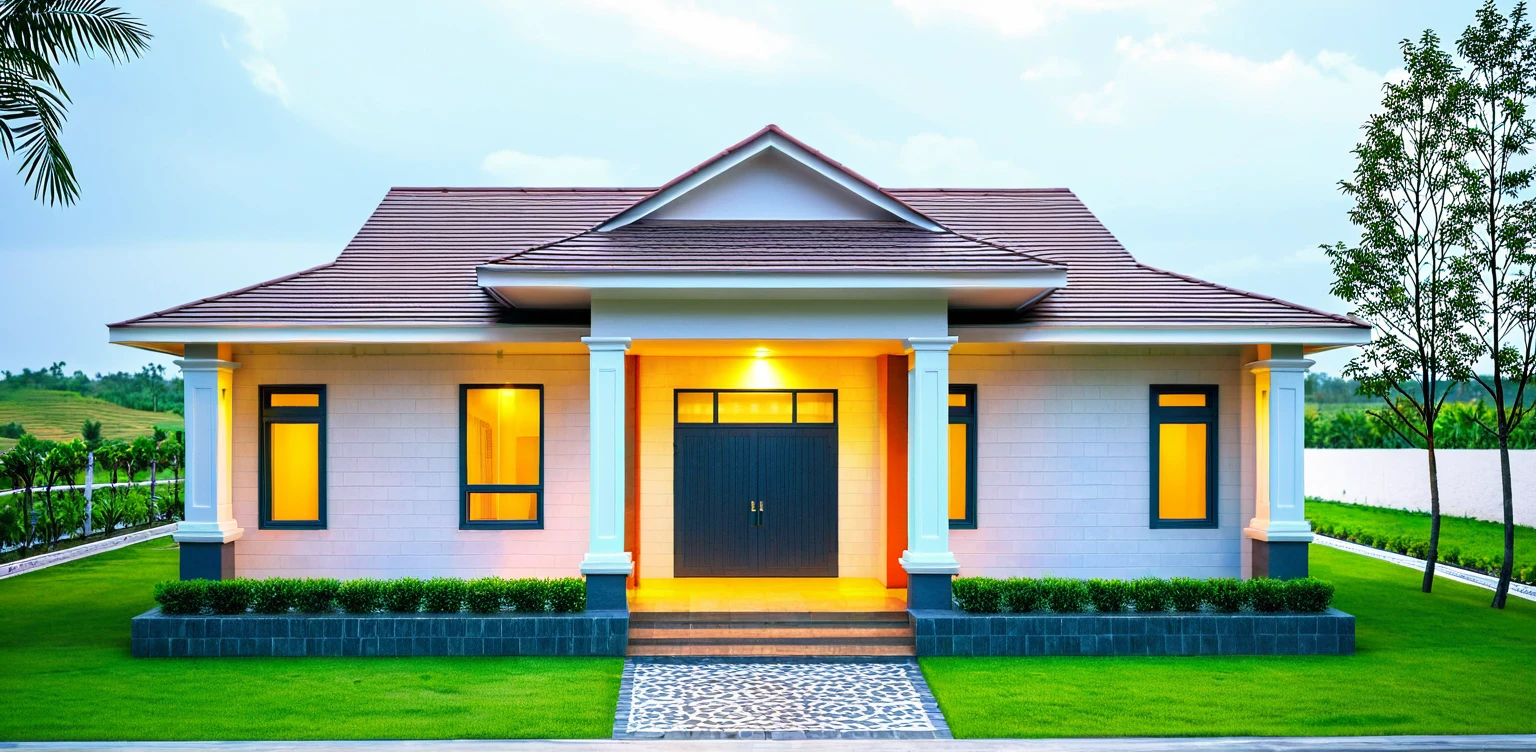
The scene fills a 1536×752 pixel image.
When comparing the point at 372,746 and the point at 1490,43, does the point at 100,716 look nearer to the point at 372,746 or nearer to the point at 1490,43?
the point at 372,746

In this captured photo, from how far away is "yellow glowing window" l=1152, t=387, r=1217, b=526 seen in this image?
40.1 feet

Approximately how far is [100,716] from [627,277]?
5.51 m

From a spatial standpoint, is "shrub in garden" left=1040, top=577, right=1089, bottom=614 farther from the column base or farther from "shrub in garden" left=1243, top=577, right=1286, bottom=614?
the column base

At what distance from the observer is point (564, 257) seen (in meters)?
10.4

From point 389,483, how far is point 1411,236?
507 inches

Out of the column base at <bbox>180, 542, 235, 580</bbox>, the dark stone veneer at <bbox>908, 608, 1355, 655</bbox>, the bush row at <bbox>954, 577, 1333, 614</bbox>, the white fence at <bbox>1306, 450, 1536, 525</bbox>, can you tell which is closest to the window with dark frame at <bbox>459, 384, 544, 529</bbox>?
the column base at <bbox>180, 542, 235, 580</bbox>

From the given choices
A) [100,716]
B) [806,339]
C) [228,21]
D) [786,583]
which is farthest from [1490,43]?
[228,21]

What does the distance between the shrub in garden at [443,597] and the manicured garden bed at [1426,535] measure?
1410 cm

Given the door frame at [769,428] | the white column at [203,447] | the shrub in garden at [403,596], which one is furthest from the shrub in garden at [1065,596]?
the white column at [203,447]

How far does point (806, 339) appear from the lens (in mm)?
10703

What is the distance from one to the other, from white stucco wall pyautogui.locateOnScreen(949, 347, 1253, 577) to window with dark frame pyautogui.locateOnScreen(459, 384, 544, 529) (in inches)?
192

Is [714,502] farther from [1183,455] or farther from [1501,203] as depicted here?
[1501,203]

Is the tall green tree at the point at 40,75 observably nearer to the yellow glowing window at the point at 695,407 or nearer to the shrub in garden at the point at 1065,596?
the yellow glowing window at the point at 695,407

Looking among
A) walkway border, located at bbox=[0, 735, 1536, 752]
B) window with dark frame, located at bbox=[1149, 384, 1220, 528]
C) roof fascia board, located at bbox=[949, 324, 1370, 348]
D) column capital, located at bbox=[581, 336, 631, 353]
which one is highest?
roof fascia board, located at bbox=[949, 324, 1370, 348]
